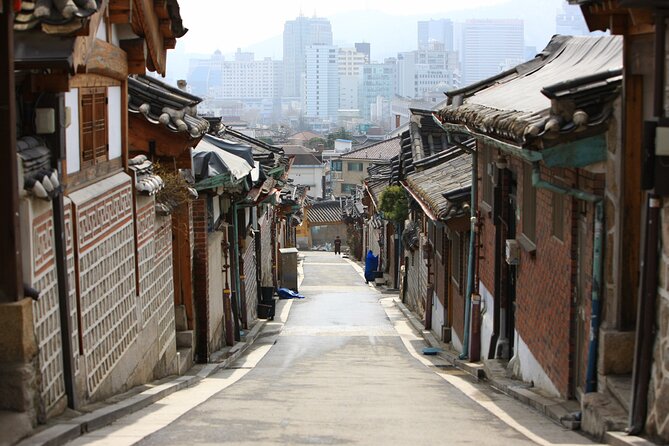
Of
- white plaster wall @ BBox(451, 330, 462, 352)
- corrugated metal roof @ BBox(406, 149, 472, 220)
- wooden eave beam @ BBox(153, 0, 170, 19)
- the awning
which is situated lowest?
white plaster wall @ BBox(451, 330, 462, 352)

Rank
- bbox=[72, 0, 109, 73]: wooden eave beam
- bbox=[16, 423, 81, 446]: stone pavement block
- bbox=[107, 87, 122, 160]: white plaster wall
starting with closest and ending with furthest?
1. bbox=[16, 423, 81, 446]: stone pavement block
2. bbox=[72, 0, 109, 73]: wooden eave beam
3. bbox=[107, 87, 122, 160]: white plaster wall

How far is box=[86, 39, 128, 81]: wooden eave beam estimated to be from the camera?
37.4 ft

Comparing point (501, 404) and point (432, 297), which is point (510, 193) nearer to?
point (501, 404)

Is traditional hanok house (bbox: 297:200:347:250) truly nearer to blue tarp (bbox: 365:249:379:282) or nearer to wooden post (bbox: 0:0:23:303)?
blue tarp (bbox: 365:249:379:282)

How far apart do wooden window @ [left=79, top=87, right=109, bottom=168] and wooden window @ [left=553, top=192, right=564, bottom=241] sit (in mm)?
5286

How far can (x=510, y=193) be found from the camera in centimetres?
1623

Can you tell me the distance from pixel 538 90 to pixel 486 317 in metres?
4.79

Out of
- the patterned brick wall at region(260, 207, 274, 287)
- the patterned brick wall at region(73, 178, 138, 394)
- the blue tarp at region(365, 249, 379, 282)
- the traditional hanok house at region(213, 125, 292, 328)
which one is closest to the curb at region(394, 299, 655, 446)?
the patterned brick wall at region(73, 178, 138, 394)

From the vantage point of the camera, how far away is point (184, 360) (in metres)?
17.0

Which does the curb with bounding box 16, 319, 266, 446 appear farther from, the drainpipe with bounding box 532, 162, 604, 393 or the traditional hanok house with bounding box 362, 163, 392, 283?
the traditional hanok house with bounding box 362, 163, 392, 283

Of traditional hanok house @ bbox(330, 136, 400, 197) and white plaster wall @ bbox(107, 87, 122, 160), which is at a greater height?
white plaster wall @ bbox(107, 87, 122, 160)

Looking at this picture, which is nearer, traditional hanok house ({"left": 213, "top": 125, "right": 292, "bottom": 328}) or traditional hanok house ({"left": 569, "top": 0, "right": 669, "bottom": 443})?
traditional hanok house ({"left": 569, "top": 0, "right": 669, "bottom": 443})

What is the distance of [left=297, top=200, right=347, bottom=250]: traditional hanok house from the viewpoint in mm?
82125

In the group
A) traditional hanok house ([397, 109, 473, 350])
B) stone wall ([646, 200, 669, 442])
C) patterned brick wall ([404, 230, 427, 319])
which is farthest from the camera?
patterned brick wall ([404, 230, 427, 319])
